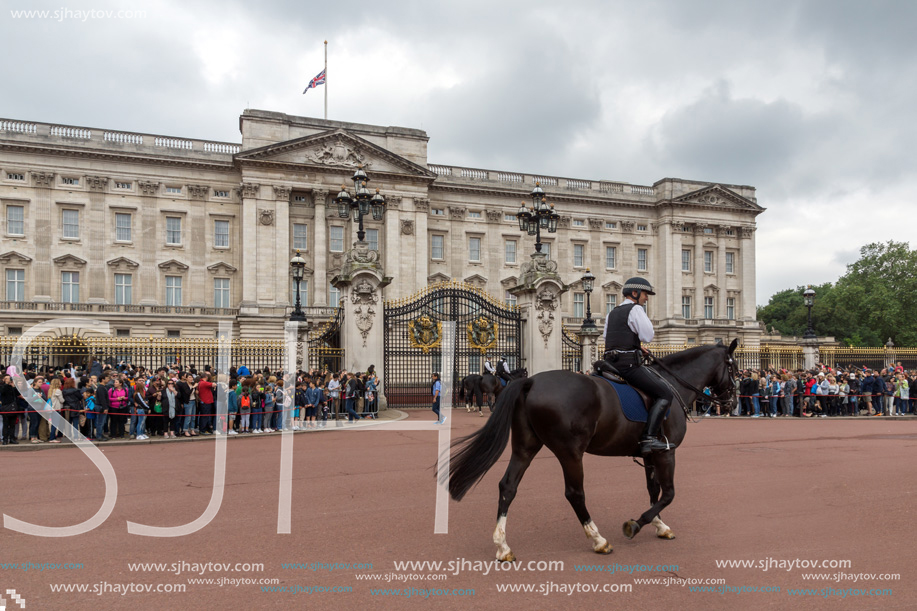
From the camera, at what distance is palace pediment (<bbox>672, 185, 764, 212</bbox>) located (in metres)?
61.1

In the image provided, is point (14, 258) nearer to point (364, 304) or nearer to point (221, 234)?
point (221, 234)

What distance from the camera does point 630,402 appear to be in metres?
6.63

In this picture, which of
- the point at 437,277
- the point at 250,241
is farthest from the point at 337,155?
the point at 437,277

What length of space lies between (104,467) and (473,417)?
11328mm

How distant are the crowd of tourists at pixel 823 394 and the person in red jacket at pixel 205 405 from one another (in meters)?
17.2

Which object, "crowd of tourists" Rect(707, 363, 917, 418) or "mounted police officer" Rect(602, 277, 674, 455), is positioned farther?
"crowd of tourists" Rect(707, 363, 917, 418)

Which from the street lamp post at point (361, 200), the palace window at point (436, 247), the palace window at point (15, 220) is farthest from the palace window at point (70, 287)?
the street lamp post at point (361, 200)

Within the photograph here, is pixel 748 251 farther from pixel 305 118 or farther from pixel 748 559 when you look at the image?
pixel 748 559

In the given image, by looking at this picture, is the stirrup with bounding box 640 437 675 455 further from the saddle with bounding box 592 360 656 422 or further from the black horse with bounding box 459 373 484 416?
the black horse with bounding box 459 373 484 416

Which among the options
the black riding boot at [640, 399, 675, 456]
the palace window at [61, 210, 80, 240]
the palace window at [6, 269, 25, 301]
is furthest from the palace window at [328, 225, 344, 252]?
the black riding boot at [640, 399, 675, 456]

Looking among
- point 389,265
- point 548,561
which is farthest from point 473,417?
point 389,265

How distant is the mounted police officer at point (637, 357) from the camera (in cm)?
660

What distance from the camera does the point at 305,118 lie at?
50.6 metres

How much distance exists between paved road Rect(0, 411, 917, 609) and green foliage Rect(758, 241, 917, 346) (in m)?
69.6
